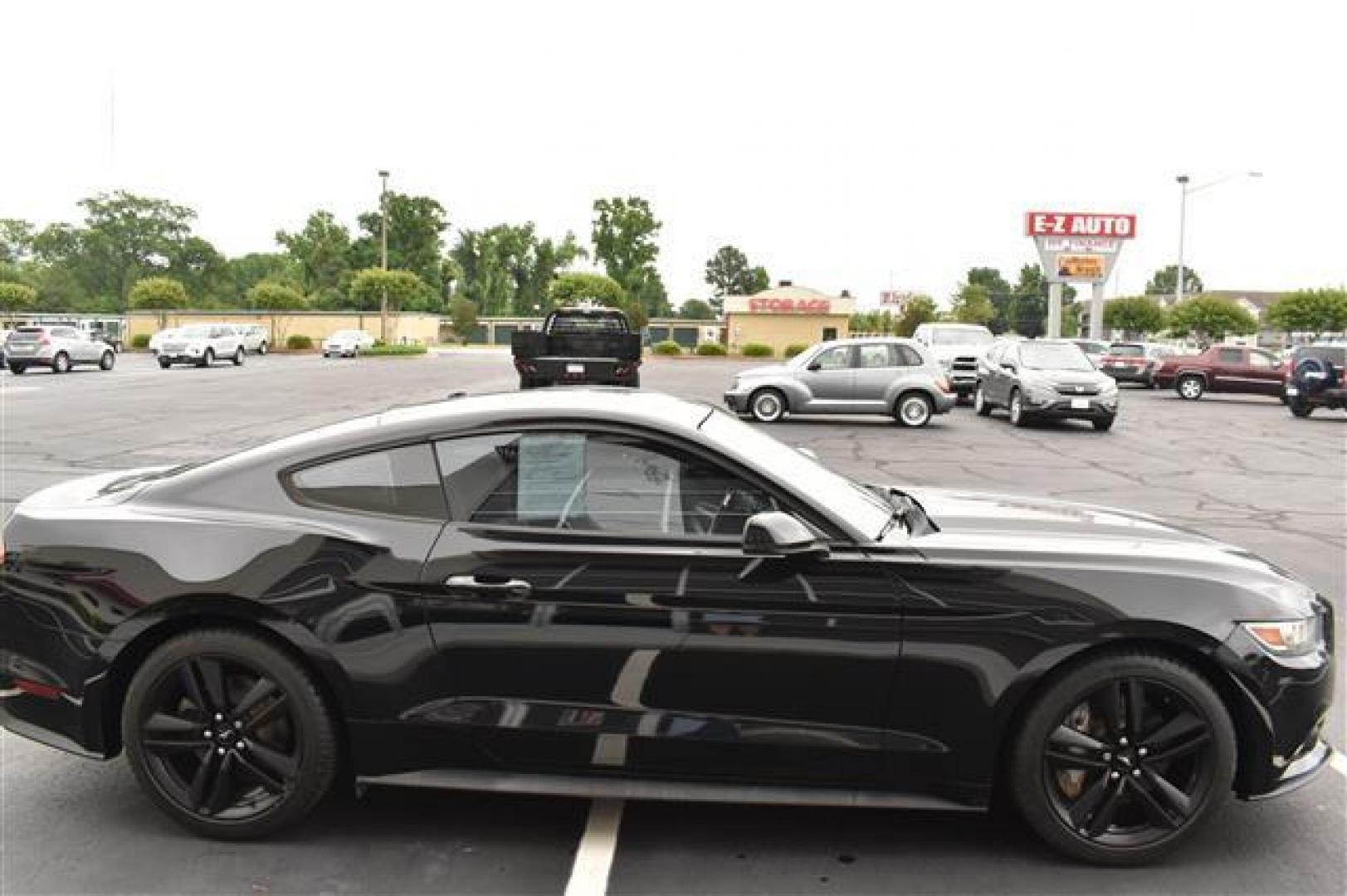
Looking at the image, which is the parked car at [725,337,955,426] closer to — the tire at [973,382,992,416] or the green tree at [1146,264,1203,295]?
the tire at [973,382,992,416]

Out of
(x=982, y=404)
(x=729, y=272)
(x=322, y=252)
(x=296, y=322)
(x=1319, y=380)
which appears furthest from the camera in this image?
(x=729, y=272)

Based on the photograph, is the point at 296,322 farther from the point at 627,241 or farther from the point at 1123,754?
the point at 1123,754

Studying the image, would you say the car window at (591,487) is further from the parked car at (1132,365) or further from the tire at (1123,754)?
the parked car at (1132,365)

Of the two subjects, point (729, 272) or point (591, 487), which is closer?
point (591, 487)

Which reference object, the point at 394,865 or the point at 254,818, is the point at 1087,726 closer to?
the point at 394,865

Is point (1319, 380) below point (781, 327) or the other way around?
below

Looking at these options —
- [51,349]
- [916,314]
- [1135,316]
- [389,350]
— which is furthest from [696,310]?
[51,349]

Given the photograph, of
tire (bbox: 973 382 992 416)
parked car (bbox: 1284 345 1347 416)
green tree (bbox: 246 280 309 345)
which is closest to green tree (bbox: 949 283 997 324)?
green tree (bbox: 246 280 309 345)

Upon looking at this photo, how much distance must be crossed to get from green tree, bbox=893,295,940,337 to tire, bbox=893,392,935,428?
169 feet

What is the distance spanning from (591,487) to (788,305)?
68.2 meters

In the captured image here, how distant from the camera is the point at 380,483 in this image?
11.1ft

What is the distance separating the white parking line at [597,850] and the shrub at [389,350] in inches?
2044

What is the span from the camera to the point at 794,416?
19.8 meters

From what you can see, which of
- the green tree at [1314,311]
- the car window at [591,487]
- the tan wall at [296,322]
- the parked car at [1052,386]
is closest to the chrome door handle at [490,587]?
the car window at [591,487]
